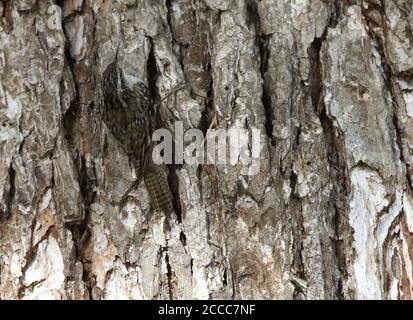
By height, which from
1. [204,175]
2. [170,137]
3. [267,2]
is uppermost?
[267,2]

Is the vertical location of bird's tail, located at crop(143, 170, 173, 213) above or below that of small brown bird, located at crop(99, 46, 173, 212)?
below

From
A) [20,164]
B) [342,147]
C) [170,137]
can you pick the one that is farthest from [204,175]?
[20,164]

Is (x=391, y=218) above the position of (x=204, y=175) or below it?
below

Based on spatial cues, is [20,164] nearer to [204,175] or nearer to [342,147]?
[204,175]

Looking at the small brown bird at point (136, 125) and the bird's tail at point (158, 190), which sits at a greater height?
the small brown bird at point (136, 125)
